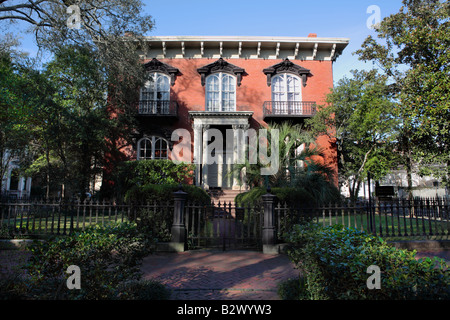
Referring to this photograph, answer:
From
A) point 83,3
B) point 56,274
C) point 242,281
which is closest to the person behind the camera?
point 56,274

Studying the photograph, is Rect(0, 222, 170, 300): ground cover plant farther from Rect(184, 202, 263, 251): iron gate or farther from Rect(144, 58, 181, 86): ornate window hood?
Rect(144, 58, 181, 86): ornate window hood

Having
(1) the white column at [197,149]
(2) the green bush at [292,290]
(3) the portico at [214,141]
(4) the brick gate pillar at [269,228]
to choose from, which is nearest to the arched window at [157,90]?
(3) the portico at [214,141]

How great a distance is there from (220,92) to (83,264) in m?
16.7

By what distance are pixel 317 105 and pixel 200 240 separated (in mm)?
13261

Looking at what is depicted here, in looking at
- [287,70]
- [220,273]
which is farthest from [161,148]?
[220,273]

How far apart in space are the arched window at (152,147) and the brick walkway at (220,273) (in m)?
12.0

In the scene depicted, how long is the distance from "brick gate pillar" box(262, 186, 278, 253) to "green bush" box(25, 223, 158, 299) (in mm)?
4088

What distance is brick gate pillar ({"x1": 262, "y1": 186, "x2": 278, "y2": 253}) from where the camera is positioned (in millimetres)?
6904

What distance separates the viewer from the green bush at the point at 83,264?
2.93 metres

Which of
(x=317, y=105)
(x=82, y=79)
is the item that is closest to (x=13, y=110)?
(x=82, y=79)

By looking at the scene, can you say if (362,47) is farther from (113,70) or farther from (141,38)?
(113,70)

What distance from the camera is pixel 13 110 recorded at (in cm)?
1298

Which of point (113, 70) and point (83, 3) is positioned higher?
point (83, 3)

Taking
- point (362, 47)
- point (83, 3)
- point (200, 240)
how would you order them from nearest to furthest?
point (200, 240)
point (83, 3)
point (362, 47)
